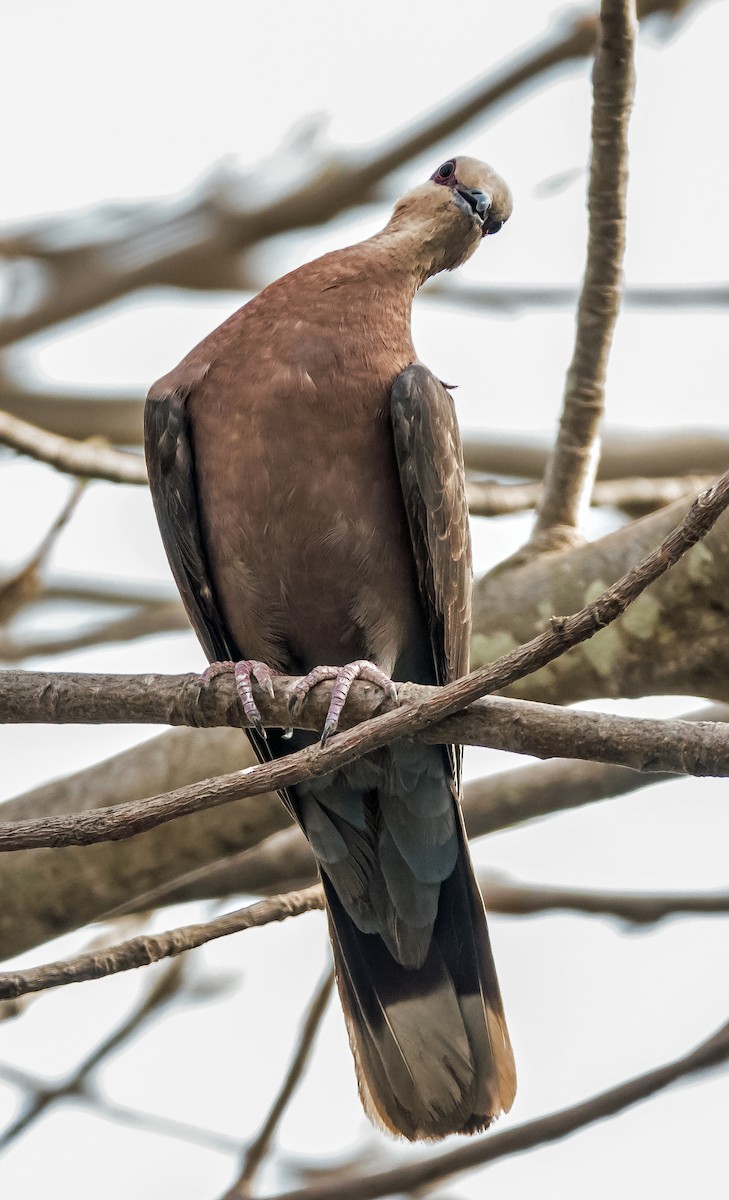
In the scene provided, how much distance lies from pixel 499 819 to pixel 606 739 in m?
2.36

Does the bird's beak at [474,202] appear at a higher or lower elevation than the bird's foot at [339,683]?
higher

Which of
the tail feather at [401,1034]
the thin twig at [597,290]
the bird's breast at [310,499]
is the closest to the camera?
the bird's breast at [310,499]

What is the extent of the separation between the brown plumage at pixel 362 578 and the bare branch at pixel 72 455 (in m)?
1.12

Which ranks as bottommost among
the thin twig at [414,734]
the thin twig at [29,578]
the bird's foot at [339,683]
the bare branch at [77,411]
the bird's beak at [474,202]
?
the thin twig at [414,734]

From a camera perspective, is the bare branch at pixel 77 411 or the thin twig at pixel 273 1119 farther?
the bare branch at pixel 77 411

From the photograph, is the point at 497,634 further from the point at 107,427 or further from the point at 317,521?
the point at 107,427

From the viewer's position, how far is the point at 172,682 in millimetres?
3467

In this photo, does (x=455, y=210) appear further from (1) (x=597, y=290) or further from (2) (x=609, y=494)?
(2) (x=609, y=494)

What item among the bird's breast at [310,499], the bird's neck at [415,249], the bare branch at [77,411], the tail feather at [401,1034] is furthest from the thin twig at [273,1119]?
the bare branch at [77,411]

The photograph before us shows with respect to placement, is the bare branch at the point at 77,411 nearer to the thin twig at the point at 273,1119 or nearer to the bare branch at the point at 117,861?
the bare branch at the point at 117,861

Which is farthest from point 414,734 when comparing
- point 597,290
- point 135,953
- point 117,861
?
point 597,290

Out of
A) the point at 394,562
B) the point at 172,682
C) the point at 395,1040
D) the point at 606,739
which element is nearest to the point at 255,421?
the point at 394,562

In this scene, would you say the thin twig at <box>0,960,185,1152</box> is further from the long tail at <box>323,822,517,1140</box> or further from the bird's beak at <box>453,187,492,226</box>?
the bird's beak at <box>453,187,492,226</box>

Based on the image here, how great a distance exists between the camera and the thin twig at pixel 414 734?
253 cm
